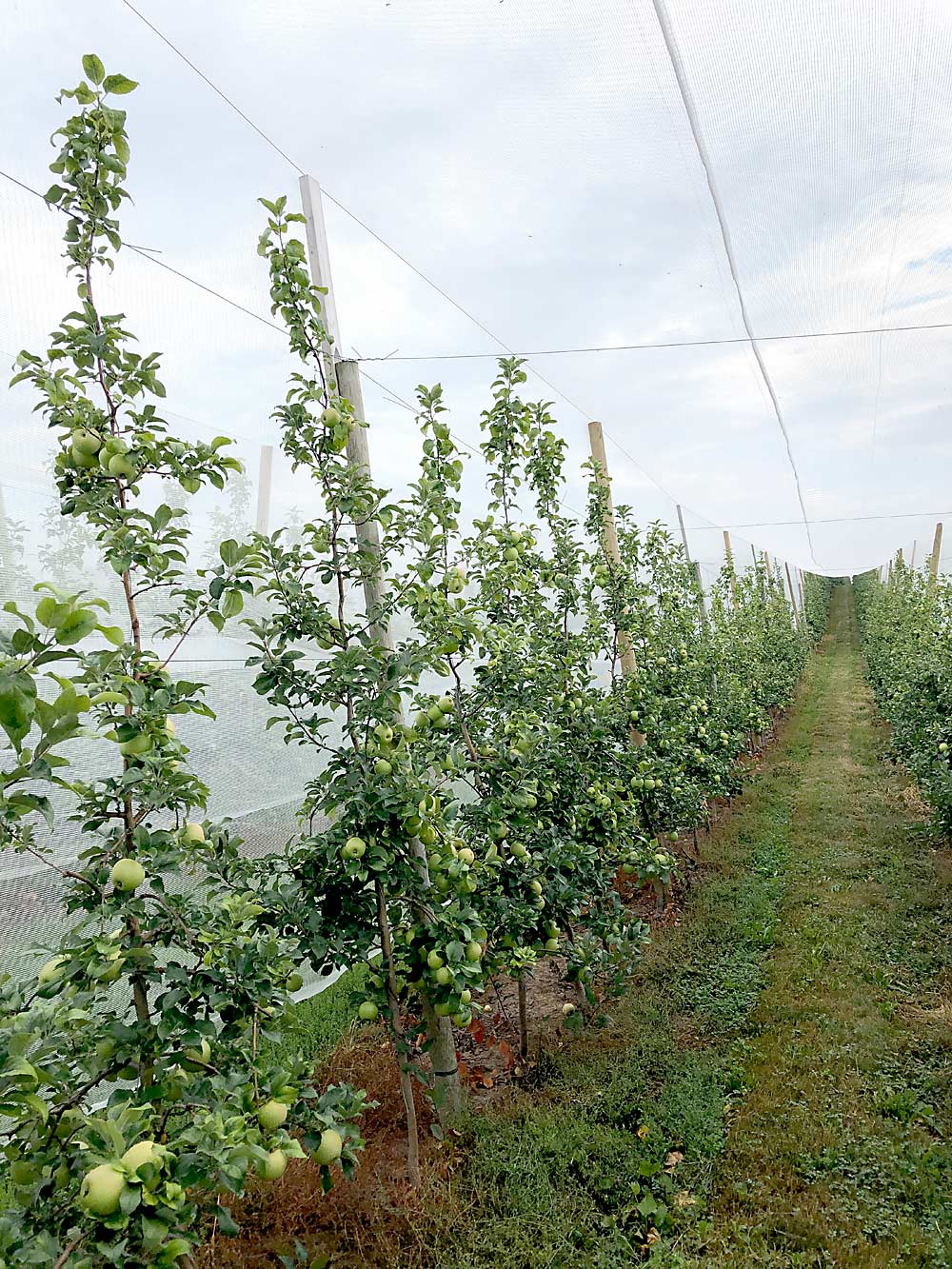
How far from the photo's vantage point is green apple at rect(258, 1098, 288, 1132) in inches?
55.4

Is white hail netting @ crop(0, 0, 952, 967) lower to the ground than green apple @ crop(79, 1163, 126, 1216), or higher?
higher

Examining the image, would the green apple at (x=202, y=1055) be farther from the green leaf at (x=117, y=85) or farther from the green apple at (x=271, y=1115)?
the green leaf at (x=117, y=85)

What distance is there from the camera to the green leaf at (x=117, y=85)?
65.5 inches

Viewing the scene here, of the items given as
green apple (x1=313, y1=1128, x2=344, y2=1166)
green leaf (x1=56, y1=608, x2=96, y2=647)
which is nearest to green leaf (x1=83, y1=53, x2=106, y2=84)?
green leaf (x1=56, y1=608, x2=96, y2=647)

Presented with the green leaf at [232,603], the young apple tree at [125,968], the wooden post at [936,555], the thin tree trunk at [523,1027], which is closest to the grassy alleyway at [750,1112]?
the thin tree trunk at [523,1027]

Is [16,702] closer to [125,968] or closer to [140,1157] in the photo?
[140,1157]

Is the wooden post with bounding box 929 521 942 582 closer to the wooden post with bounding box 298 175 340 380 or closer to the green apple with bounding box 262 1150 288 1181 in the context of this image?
the wooden post with bounding box 298 175 340 380

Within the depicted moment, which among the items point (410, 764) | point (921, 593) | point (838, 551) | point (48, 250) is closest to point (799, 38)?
point (48, 250)

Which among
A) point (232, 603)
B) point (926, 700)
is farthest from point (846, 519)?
point (232, 603)

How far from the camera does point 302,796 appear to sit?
393 centimetres

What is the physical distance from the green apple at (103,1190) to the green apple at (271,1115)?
0.89 feet

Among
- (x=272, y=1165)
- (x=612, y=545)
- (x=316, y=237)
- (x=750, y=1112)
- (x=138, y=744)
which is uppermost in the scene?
(x=316, y=237)

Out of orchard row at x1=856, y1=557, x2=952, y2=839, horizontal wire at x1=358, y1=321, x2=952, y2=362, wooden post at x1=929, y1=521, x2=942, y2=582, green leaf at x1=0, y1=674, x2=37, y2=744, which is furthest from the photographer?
wooden post at x1=929, y1=521, x2=942, y2=582

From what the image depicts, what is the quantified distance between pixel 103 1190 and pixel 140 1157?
6 centimetres
